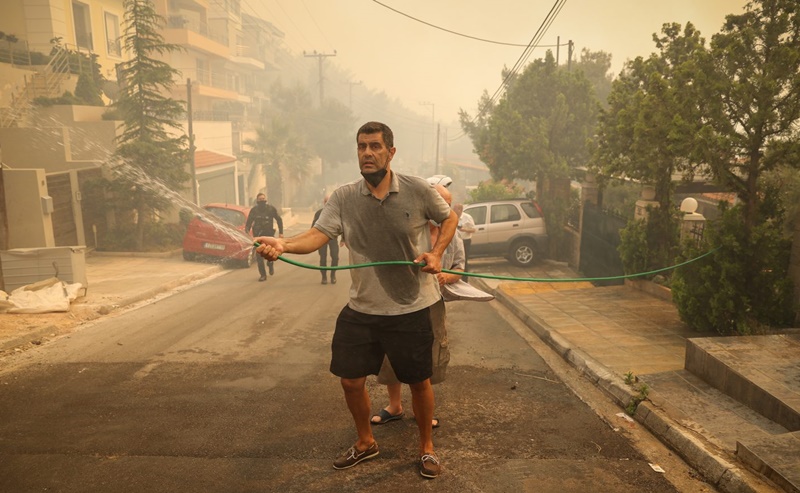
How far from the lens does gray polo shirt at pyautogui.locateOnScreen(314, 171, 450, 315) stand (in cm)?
385

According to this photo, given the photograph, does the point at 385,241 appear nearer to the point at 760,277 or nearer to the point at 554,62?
the point at 760,277

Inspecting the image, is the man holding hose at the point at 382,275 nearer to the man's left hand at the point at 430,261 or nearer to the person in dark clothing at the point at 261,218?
the man's left hand at the point at 430,261

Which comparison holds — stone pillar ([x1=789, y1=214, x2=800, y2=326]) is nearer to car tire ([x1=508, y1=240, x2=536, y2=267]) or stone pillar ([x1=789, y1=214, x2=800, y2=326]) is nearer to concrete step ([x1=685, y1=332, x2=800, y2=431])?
concrete step ([x1=685, y1=332, x2=800, y2=431])

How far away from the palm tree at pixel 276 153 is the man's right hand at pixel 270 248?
37344mm

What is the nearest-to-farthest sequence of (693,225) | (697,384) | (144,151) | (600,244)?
1. (697,384)
2. (693,225)
3. (600,244)
4. (144,151)

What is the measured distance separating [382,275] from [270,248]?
73 centimetres

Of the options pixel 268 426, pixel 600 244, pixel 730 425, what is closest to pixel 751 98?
pixel 730 425

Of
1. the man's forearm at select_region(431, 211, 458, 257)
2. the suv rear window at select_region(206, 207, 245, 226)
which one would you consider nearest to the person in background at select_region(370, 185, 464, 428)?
the man's forearm at select_region(431, 211, 458, 257)

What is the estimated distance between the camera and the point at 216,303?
10297 mm

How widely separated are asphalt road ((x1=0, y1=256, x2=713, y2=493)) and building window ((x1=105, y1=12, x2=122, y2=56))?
25.8 m

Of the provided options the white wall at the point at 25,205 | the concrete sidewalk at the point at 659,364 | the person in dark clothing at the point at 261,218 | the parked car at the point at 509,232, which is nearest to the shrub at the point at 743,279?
the concrete sidewalk at the point at 659,364

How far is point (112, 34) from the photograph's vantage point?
95.6 feet

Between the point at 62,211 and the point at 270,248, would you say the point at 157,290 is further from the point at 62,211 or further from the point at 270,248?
the point at 270,248

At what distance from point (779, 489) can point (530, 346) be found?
4.00 m
